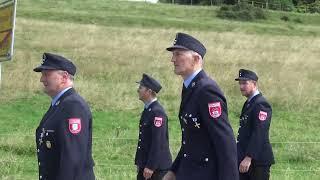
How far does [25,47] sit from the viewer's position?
27.0m

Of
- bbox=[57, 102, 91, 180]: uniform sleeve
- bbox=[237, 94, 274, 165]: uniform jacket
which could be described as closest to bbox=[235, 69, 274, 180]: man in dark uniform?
bbox=[237, 94, 274, 165]: uniform jacket

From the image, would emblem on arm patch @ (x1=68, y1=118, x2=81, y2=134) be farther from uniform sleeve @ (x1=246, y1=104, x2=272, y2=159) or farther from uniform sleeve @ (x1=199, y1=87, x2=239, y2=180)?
uniform sleeve @ (x1=246, y1=104, x2=272, y2=159)

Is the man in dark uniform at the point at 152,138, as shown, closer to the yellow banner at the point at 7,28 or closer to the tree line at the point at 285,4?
the yellow banner at the point at 7,28

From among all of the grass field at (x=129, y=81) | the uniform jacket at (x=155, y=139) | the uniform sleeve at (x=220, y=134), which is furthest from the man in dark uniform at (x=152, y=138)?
the uniform sleeve at (x=220, y=134)

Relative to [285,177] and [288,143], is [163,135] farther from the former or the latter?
[288,143]

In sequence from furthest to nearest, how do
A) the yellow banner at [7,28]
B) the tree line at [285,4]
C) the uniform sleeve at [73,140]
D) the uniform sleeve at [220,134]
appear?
the tree line at [285,4]
the yellow banner at [7,28]
the uniform sleeve at [73,140]
the uniform sleeve at [220,134]

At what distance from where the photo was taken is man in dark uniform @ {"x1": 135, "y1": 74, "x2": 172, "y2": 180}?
7656 millimetres

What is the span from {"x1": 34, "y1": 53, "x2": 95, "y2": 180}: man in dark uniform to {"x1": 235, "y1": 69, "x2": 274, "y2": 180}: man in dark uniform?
3.09 meters

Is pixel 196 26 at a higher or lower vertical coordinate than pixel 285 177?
higher

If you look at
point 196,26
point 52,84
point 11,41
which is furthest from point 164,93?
point 196,26

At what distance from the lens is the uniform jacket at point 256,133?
24.9 ft

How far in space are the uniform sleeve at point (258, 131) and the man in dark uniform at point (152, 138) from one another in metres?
1.05

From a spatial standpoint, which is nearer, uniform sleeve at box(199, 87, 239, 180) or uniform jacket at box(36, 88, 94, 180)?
uniform sleeve at box(199, 87, 239, 180)

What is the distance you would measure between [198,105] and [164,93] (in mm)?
14661
